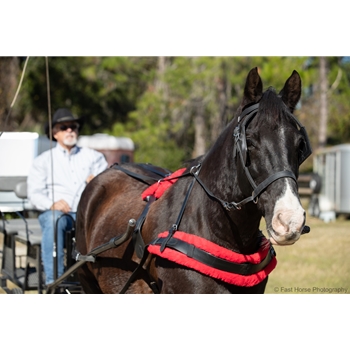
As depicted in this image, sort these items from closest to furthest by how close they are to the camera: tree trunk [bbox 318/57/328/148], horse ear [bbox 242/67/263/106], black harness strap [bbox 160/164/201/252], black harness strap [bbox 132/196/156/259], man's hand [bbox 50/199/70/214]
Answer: horse ear [bbox 242/67/263/106] → black harness strap [bbox 160/164/201/252] → black harness strap [bbox 132/196/156/259] → man's hand [bbox 50/199/70/214] → tree trunk [bbox 318/57/328/148]

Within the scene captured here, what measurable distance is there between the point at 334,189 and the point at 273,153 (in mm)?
13535

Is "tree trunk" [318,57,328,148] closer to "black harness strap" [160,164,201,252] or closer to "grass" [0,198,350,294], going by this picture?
"grass" [0,198,350,294]

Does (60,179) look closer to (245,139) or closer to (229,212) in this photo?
(229,212)

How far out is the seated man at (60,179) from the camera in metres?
5.28

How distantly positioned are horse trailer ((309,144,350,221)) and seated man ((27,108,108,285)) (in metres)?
10.8

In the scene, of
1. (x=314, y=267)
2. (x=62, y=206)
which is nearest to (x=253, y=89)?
(x=62, y=206)

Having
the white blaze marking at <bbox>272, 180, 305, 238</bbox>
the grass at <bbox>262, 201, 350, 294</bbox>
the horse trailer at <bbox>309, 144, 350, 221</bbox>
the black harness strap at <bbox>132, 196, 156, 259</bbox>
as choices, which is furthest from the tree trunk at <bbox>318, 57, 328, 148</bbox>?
the white blaze marking at <bbox>272, 180, 305, 238</bbox>

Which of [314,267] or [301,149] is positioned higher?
[301,149]

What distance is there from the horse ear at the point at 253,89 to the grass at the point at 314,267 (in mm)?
2964

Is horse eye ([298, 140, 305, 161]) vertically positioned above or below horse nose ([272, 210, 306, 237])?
above

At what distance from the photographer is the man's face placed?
5.57 metres

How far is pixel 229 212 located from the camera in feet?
9.99

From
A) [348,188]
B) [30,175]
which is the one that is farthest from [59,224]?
[348,188]

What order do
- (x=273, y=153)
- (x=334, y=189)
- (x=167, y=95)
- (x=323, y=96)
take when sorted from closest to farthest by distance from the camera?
(x=273, y=153) < (x=334, y=189) < (x=323, y=96) < (x=167, y=95)
